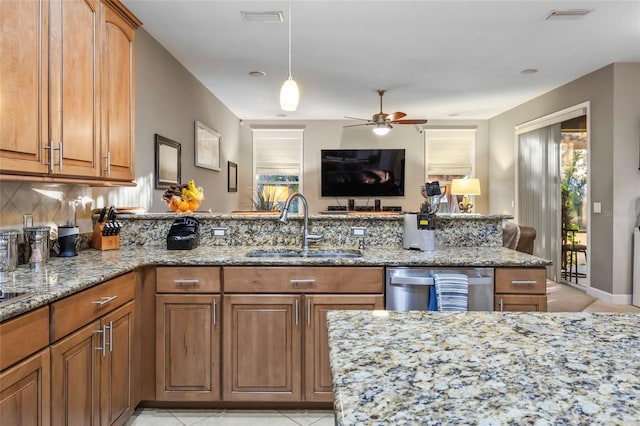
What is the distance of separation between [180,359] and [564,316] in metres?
1.86

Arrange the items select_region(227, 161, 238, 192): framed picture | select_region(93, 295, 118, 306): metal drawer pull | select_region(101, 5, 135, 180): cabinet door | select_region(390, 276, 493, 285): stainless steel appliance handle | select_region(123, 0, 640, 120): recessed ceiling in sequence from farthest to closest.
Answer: select_region(227, 161, 238, 192): framed picture < select_region(123, 0, 640, 120): recessed ceiling < select_region(101, 5, 135, 180): cabinet door < select_region(390, 276, 493, 285): stainless steel appliance handle < select_region(93, 295, 118, 306): metal drawer pull

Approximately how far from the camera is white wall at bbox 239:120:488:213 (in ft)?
26.0

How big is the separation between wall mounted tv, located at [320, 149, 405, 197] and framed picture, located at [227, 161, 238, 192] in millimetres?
1653

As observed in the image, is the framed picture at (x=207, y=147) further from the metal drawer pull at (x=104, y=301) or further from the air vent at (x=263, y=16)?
the metal drawer pull at (x=104, y=301)

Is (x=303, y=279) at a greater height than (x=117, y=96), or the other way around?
(x=117, y=96)

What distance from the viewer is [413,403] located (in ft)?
2.02

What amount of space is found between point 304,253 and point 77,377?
1.34m

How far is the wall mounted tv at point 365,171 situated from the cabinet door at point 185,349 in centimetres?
580

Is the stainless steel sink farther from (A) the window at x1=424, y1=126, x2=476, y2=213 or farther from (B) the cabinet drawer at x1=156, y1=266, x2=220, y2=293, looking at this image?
(A) the window at x1=424, y1=126, x2=476, y2=213

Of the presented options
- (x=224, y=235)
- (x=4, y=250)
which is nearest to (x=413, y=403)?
(x=4, y=250)

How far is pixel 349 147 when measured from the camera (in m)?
7.96

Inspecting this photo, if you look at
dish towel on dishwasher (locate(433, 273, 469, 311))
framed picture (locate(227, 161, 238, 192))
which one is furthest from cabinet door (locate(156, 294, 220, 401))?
framed picture (locate(227, 161, 238, 192))

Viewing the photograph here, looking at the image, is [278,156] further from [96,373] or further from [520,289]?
[96,373]

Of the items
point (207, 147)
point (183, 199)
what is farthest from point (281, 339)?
point (207, 147)
